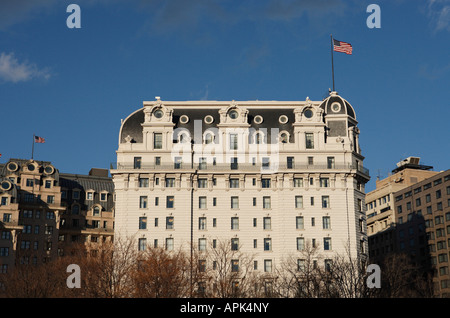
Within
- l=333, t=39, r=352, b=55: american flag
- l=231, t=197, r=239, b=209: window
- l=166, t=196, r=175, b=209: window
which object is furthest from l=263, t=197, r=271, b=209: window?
l=333, t=39, r=352, b=55: american flag

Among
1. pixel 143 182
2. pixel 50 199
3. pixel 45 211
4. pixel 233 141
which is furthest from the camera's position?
pixel 50 199

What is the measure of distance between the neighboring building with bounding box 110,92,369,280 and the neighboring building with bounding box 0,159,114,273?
2744 centimetres

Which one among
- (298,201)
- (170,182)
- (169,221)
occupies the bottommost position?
(169,221)

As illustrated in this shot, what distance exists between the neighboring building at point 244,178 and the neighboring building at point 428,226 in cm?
4394

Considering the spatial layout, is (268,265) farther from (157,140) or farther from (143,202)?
(157,140)

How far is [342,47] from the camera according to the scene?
134000 millimetres

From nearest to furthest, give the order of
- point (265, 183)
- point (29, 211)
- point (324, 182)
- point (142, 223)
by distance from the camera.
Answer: point (142, 223), point (324, 182), point (265, 183), point (29, 211)

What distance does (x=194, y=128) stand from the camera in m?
138

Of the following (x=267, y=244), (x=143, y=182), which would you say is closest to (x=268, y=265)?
(x=267, y=244)

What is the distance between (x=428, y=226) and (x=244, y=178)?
6566 cm

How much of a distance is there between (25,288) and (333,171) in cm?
5819

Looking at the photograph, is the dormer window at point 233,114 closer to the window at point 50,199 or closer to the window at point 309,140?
the window at point 309,140
